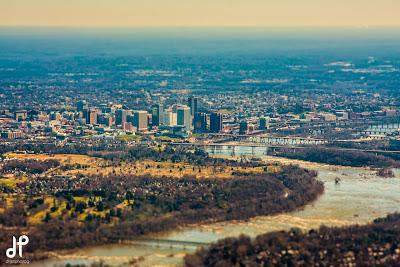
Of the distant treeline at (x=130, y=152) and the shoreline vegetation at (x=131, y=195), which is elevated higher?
the shoreline vegetation at (x=131, y=195)

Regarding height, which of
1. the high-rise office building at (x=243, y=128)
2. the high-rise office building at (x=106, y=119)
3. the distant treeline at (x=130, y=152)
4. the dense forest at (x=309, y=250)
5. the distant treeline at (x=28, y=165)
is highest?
the dense forest at (x=309, y=250)

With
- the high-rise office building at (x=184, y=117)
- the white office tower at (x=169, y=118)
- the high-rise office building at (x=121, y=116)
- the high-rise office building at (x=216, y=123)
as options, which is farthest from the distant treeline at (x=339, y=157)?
the high-rise office building at (x=121, y=116)

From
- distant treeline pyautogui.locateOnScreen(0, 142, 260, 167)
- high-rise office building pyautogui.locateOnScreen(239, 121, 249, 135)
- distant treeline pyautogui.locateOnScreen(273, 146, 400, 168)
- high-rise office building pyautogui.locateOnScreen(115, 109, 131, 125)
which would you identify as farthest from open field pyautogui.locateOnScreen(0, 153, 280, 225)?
high-rise office building pyautogui.locateOnScreen(115, 109, 131, 125)

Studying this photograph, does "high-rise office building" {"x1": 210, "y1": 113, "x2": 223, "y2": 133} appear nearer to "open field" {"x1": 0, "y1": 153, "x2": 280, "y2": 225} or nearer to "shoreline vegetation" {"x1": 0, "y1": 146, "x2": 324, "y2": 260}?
"shoreline vegetation" {"x1": 0, "y1": 146, "x2": 324, "y2": 260}

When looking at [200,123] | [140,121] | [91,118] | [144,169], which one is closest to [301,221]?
[144,169]

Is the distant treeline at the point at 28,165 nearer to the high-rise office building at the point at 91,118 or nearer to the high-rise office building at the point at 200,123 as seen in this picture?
Answer: the high-rise office building at the point at 200,123

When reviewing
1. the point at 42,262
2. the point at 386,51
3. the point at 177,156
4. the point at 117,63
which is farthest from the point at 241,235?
the point at 386,51
